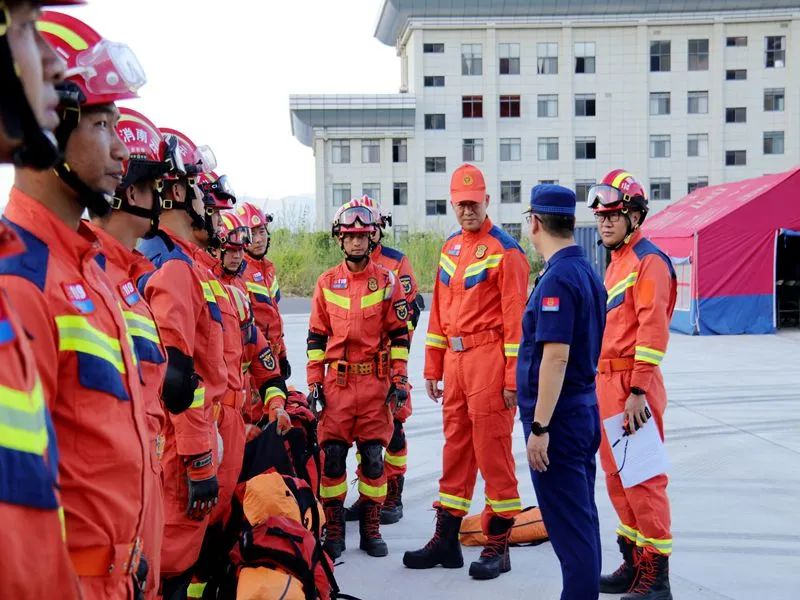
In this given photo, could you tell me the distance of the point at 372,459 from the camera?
18.3 ft

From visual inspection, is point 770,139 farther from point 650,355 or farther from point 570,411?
point 570,411

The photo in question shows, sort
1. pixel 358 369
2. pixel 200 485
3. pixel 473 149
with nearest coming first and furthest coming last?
pixel 200 485 → pixel 358 369 → pixel 473 149

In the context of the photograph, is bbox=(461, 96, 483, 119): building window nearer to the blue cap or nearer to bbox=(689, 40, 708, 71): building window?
bbox=(689, 40, 708, 71): building window

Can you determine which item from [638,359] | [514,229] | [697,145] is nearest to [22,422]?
[638,359]

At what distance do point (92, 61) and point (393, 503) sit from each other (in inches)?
185

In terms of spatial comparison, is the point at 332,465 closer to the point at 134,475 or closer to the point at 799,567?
the point at 799,567

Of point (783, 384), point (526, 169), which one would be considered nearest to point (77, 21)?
point (783, 384)

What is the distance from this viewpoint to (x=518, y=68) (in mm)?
45281

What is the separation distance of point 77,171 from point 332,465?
3.78 metres

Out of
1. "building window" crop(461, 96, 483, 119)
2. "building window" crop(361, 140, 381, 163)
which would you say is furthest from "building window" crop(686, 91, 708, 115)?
"building window" crop(361, 140, 381, 163)

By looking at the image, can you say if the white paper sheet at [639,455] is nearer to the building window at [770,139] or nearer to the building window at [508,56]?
the building window at [508,56]

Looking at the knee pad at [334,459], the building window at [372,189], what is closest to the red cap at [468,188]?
the knee pad at [334,459]

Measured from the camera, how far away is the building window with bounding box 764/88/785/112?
149ft

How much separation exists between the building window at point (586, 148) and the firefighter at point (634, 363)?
4163 cm
